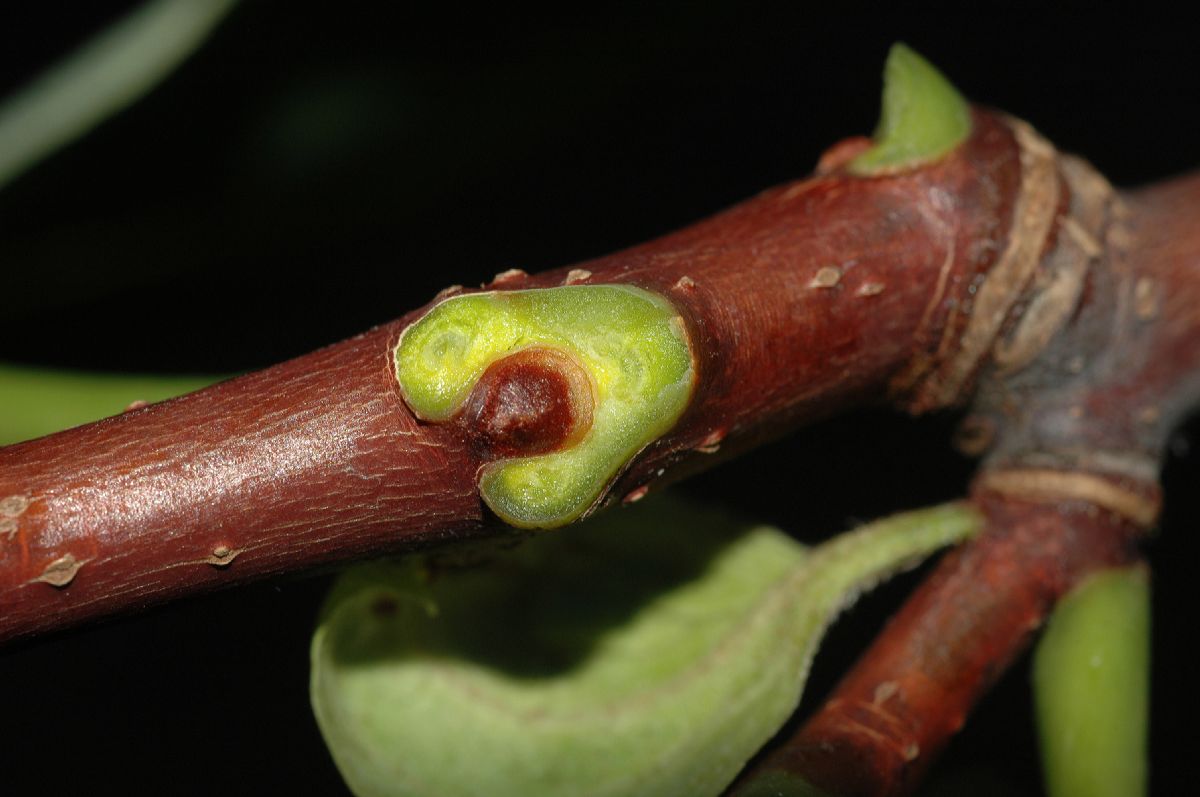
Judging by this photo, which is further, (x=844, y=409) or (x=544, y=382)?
(x=844, y=409)

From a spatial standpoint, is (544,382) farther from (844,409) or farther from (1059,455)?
(1059,455)

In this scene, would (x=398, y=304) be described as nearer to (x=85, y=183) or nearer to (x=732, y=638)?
(x=85, y=183)

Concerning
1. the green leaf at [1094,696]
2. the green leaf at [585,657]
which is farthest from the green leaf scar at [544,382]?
the green leaf at [1094,696]

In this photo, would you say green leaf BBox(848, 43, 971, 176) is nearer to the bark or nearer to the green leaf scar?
the bark

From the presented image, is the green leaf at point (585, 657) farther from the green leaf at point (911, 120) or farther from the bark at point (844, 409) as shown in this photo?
the green leaf at point (911, 120)

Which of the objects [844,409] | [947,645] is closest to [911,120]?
[844,409]

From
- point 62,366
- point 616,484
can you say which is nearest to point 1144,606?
point 616,484
